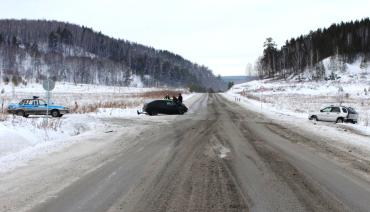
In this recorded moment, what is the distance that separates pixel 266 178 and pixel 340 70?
123674mm

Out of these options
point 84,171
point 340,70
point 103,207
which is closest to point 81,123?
point 84,171

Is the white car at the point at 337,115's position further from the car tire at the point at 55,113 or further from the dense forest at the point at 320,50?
the dense forest at the point at 320,50

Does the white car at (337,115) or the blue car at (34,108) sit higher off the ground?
the blue car at (34,108)

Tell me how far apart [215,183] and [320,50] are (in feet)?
480

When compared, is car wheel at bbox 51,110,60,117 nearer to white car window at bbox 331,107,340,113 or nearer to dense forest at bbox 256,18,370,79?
white car window at bbox 331,107,340,113

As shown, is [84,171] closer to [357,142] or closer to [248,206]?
[248,206]

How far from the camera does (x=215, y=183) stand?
8703 mm

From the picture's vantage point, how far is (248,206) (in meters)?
6.96

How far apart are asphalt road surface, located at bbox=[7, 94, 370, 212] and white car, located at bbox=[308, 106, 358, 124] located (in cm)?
1530

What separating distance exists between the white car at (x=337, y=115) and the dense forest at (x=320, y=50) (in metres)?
92.4

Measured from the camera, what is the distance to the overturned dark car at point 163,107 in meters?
33.9

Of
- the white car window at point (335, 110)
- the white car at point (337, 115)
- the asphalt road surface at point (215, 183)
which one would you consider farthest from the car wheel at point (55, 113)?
the white car window at point (335, 110)

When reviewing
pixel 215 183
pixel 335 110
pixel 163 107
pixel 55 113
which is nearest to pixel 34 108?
pixel 55 113

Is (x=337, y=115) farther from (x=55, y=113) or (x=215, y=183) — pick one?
(x=215, y=183)
